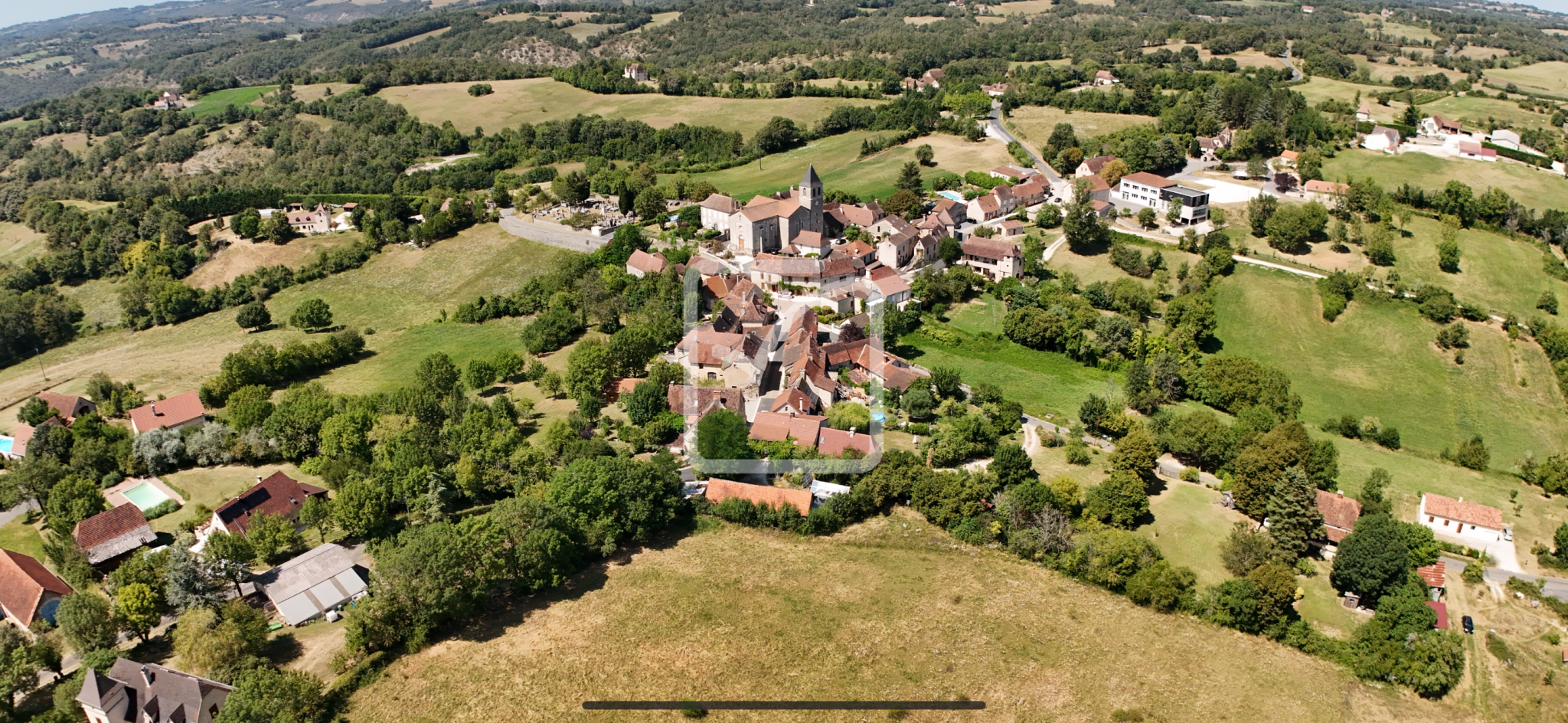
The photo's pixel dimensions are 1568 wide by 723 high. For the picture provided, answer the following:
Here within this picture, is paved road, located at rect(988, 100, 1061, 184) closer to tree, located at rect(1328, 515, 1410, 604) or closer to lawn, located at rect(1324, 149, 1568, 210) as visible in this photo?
lawn, located at rect(1324, 149, 1568, 210)

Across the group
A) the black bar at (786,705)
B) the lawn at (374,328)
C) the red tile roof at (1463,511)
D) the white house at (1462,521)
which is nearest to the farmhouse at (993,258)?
the red tile roof at (1463,511)

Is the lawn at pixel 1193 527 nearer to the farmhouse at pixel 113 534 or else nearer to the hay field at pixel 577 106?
the farmhouse at pixel 113 534

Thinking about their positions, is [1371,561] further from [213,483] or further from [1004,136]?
[1004,136]

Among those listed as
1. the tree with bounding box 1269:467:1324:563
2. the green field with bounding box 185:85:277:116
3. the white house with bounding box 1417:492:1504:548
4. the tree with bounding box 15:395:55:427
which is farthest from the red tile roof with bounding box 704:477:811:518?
the green field with bounding box 185:85:277:116

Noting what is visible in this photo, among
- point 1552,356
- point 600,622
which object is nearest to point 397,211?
point 600,622

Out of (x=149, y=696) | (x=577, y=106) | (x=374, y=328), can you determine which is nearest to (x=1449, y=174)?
(x=374, y=328)

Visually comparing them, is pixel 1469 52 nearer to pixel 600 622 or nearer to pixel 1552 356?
pixel 1552 356
